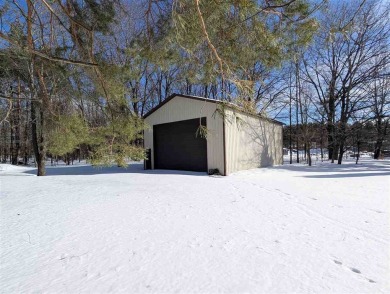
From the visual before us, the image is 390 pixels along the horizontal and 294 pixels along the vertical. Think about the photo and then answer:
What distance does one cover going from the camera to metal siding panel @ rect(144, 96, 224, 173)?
33.4 feet

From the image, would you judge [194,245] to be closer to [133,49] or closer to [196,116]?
[133,49]

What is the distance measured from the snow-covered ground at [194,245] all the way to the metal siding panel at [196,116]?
16.9 feet

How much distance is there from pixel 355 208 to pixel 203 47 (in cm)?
373

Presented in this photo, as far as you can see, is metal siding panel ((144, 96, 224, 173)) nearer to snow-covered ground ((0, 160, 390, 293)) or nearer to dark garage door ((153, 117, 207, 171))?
dark garage door ((153, 117, 207, 171))

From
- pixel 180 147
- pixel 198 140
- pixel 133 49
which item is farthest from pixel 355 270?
pixel 180 147

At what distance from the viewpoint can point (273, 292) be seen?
1882 millimetres

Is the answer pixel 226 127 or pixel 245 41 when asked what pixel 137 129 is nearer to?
pixel 245 41

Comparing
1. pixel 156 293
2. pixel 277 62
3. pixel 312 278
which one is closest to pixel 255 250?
pixel 312 278

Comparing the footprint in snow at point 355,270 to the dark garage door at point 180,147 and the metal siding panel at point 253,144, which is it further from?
the dark garage door at point 180,147

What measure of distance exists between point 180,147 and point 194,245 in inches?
352

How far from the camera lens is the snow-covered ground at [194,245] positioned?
204cm

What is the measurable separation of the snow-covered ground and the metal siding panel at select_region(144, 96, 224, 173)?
203 inches

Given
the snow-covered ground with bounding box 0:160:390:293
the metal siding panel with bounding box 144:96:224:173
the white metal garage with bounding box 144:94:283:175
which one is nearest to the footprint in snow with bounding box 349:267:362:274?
the snow-covered ground with bounding box 0:160:390:293

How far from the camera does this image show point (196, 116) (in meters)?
10.9
